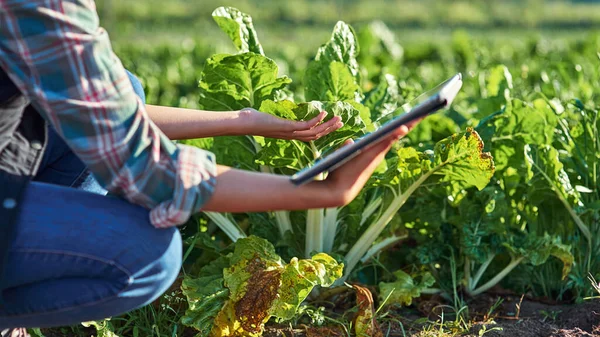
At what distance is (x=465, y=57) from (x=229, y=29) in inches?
230

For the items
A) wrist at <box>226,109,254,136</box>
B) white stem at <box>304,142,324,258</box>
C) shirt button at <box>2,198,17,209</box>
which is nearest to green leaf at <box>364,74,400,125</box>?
white stem at <box>304,142,324,258</box>

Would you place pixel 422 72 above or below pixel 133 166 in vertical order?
below

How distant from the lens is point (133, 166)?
6.19 ft

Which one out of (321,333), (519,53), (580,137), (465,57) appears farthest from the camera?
(519,53)

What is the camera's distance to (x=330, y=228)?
10.1 ft

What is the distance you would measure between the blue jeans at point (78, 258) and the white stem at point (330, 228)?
1.04m

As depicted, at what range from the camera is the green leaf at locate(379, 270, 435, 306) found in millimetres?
2914

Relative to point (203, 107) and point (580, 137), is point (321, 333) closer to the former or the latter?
point (203, 107)

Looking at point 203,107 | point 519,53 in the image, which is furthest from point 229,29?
point 519,53

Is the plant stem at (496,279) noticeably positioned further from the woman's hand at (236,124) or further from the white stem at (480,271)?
the woman's hand at (236,124)

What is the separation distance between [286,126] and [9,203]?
2.87ft

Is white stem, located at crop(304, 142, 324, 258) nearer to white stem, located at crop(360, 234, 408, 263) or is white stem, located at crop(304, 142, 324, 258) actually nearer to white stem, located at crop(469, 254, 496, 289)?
white stem, located at crop(360, 234, 408, 263)

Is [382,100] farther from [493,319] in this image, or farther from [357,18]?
[357,18]

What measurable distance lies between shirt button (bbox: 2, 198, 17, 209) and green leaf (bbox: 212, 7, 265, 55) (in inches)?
49.9
